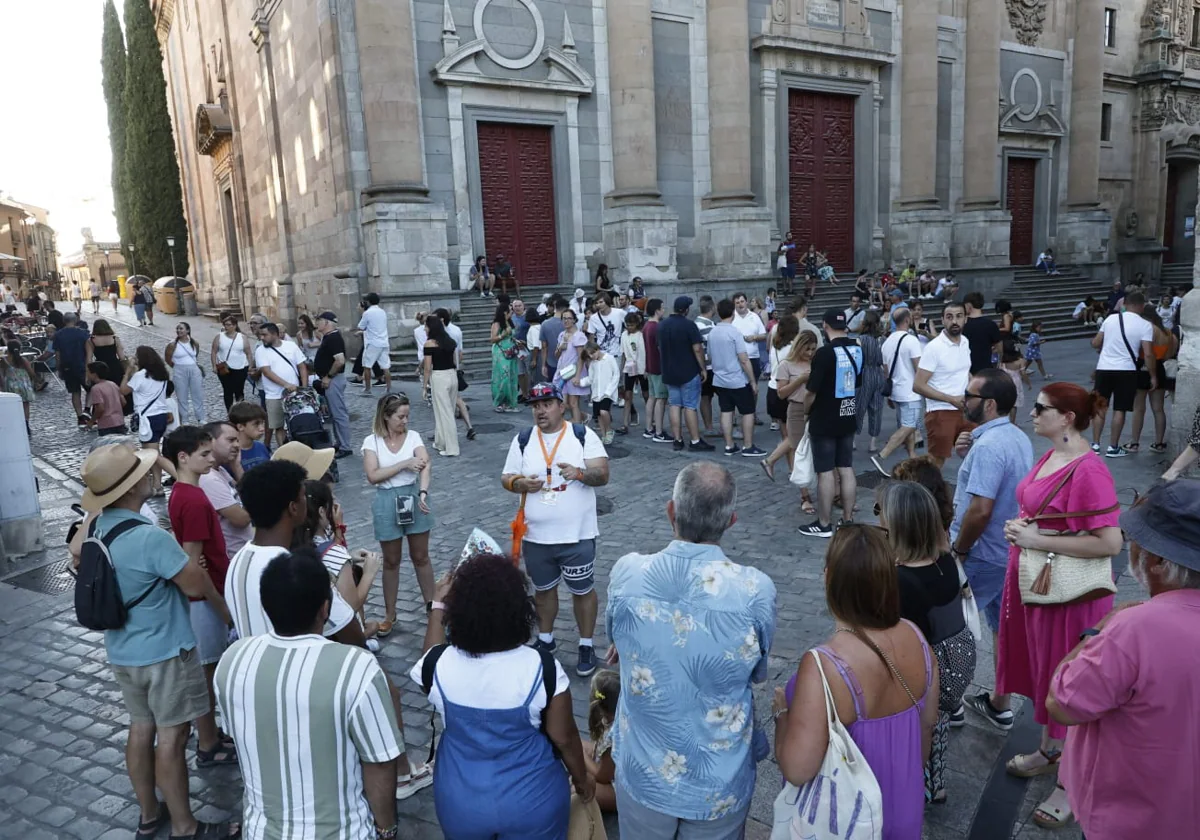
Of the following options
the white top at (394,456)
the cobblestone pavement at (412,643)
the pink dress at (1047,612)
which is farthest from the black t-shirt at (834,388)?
the white top at (394,456)

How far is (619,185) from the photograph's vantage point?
19609 mm

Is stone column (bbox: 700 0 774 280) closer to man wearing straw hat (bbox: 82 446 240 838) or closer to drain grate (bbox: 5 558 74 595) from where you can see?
drain grate (bbox: 5 558 74 595)

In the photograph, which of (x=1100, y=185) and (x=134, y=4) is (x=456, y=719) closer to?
(x=1100, y=185)

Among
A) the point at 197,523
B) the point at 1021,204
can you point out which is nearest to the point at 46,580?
the point at 197,523

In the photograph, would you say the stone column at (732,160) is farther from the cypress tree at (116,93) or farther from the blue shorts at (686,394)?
the cypress tree at (116,93)

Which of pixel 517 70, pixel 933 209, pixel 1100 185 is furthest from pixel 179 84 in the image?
pixel 1100 185

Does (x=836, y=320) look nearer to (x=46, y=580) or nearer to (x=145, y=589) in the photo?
(x=145, y=589)

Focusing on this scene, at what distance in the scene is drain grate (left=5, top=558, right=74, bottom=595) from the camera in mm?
6910

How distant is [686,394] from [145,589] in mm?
7594

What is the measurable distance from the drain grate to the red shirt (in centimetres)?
414

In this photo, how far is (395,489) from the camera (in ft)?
17.7

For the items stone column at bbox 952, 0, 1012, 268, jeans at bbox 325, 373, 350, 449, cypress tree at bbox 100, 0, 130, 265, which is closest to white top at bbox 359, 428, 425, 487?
jeans at bbox 325, 373, 350, 449

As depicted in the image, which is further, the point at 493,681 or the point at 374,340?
the point at 374,340

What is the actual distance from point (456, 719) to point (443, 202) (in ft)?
56.1
